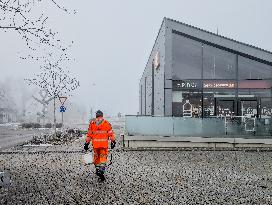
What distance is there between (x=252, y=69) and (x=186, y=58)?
4.92 metres

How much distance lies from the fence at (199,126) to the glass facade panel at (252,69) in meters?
10.2

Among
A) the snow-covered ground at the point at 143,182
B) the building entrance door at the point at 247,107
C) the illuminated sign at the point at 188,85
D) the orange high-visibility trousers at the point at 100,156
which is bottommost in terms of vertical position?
the snow-covered ground at the point at 143,182

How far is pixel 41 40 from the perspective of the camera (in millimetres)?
9359

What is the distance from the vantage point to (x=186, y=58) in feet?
110

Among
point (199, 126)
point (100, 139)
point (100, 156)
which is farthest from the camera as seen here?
point (199, 126)

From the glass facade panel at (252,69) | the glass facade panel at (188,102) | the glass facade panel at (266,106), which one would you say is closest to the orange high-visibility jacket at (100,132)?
the glass facade panel at (188,102)

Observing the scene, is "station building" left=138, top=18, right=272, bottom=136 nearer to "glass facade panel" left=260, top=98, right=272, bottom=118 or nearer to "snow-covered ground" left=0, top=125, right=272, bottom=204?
"glass facade panel" left=260, top=98, right=272, bottom=118

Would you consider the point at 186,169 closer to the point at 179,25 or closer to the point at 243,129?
the point at 243,129

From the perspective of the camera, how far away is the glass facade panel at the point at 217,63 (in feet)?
111

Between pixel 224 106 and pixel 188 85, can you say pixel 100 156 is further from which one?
pixel 224 106

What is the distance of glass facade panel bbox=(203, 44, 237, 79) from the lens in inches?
1326

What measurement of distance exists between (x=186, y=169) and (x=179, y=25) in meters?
21.1

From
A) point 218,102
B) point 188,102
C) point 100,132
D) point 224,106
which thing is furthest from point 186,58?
point 100,132

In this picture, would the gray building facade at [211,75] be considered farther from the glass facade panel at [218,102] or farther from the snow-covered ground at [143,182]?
the snow-covered ground at [143,182]
